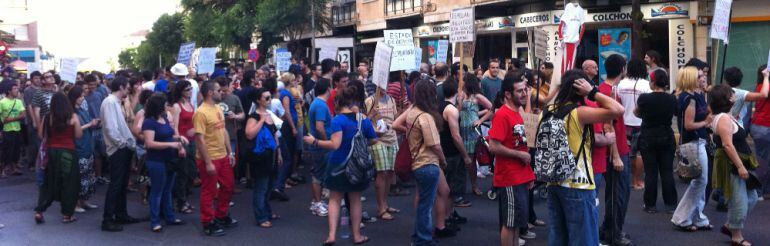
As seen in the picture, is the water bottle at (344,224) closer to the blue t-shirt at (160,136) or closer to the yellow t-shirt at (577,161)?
the blue t-shirt at (160,136)

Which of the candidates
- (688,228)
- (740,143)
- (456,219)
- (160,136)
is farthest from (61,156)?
(740,143)

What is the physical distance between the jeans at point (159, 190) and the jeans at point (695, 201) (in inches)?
209

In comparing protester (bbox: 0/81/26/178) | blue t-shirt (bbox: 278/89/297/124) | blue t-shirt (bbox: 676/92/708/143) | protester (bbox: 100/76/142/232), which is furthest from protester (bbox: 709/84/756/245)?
protester (bbox: 0/81/26/178)

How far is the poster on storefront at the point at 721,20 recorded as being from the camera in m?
10.6

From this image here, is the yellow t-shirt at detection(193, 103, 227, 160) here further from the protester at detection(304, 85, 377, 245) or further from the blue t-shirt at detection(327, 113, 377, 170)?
the blue t-shirt at detection(327, 113, 377, 170)

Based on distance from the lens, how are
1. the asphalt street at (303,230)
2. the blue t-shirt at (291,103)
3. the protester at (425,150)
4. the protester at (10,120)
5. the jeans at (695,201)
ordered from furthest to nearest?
the protester at (10,120) < the blue t-shirt at (291,103) < the asphalt street at (303,230) < the jeans at (695,201) < the protester at (425,150)

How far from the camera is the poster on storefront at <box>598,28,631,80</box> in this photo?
22781 millimetres

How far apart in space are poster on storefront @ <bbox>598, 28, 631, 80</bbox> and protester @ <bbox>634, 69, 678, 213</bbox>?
1485 centimetres

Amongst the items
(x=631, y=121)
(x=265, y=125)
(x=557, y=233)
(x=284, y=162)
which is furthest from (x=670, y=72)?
(x=557, y=233)

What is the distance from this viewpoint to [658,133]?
26.5ft

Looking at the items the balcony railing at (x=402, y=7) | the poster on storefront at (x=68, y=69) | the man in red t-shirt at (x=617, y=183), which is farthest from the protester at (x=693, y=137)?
the balcony railing at (x=402, y=7)

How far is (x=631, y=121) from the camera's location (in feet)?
32.2

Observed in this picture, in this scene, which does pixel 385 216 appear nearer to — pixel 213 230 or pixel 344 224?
pixel 344 224

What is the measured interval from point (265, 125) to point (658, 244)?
4.18 m
